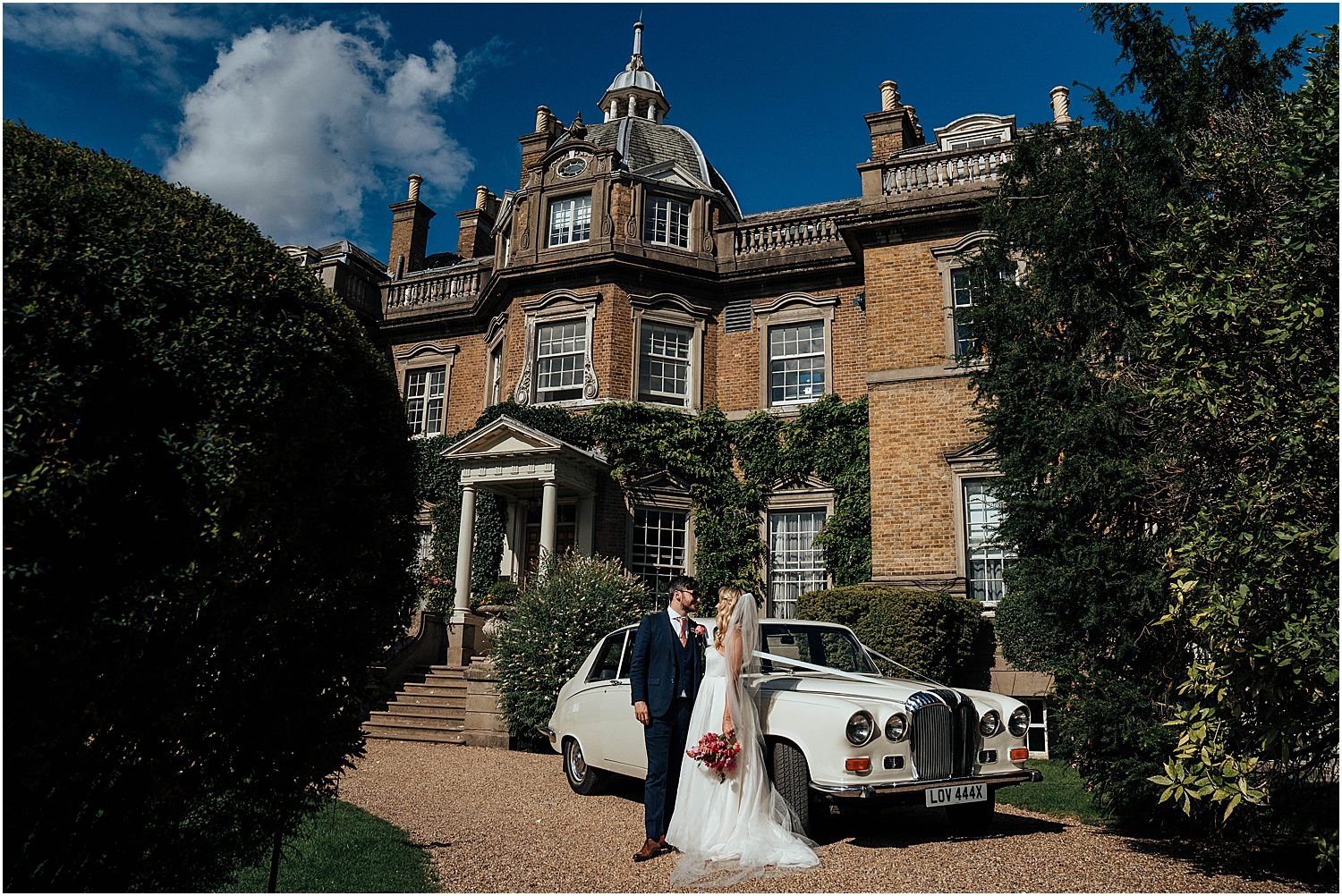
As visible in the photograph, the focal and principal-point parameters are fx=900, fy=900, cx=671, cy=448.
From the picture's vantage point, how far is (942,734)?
6605 millimetres

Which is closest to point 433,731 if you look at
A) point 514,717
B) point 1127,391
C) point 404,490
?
point 514,717

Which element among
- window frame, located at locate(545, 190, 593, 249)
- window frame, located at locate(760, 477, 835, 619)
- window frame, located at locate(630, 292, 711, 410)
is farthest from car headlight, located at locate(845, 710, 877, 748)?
window frame, located at locate(545, 190, 593, 249)

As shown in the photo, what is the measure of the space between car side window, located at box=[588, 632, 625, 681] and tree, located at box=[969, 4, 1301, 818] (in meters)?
3.71

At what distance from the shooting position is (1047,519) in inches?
306

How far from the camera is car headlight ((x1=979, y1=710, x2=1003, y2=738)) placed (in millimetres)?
6883

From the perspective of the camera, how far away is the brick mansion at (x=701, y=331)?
1557 cm

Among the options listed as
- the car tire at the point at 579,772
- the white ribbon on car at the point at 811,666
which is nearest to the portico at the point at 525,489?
the car tire at the point at 579,772

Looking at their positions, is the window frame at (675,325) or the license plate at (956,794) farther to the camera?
the window frame at (675,325)

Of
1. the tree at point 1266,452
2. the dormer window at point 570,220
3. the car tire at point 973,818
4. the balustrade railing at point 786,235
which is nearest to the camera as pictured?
the tree at point 1266,452

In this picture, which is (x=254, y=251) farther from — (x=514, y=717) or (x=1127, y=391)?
(x=514, y=717)

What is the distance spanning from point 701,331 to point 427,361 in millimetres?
7137

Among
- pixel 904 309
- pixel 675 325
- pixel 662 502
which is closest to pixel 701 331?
pixel 675 325

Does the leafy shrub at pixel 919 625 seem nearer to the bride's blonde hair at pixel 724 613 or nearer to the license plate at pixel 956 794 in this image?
the license plate at pixel 956 794

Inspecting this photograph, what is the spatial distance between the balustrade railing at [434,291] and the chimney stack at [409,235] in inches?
82.5
